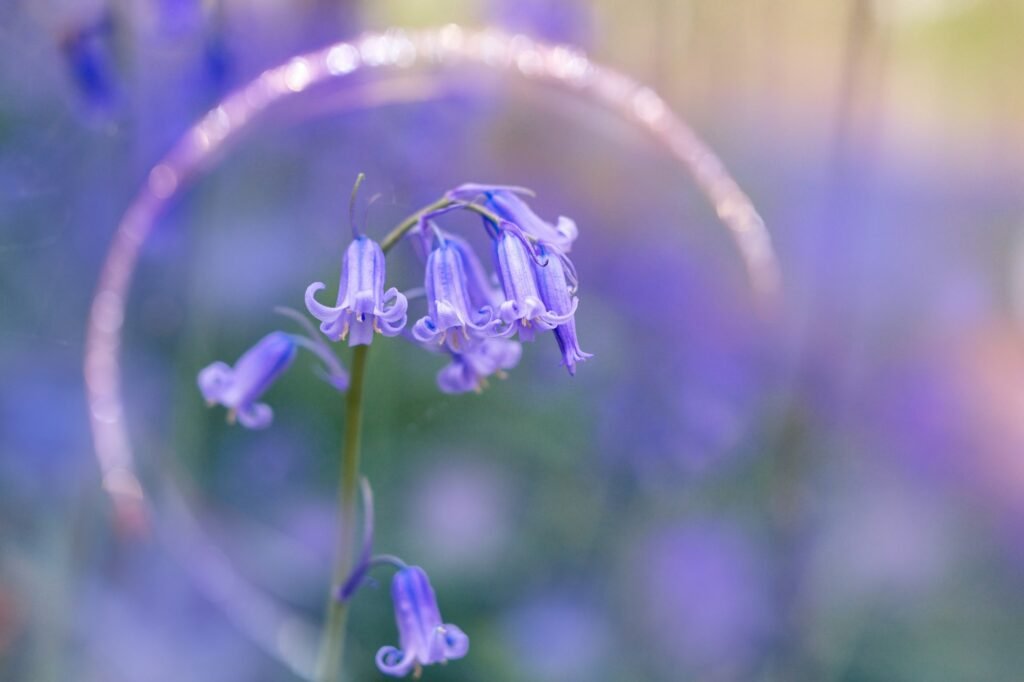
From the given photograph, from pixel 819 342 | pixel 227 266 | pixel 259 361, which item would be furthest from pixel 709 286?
pixel 259 361

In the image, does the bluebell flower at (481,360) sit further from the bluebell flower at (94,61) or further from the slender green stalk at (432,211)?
the bluebell flower at (94,61)

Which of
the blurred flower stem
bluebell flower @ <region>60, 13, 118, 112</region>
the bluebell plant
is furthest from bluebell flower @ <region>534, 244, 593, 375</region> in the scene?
bluebell flower @ <region>60, 13, 118, 112</region>

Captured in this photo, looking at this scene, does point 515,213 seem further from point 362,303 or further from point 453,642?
point 453,642

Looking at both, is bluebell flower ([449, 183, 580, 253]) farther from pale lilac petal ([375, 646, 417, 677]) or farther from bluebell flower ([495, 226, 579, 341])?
pale lilac petal ([375, 646, 417, 677])

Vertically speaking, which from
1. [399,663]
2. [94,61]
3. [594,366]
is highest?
[94,61]

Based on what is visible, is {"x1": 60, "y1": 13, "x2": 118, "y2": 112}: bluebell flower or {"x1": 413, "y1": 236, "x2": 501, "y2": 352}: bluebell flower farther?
{"x1": 60, "y1": 13, "x2": 118, "y2": 112}: bluebell flower

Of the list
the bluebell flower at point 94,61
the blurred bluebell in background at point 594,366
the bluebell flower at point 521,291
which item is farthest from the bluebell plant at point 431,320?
the bluebell flower at point 94,61

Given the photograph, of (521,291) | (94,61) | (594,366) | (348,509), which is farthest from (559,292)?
(94,61)
